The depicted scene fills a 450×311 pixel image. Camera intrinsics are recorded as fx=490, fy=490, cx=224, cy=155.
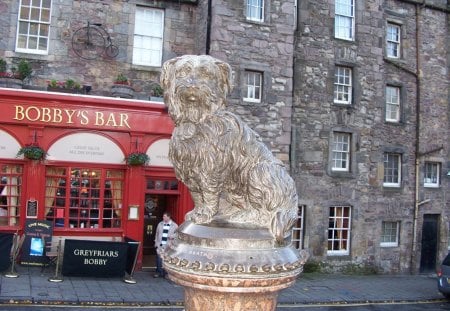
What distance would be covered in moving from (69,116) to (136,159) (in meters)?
2.18

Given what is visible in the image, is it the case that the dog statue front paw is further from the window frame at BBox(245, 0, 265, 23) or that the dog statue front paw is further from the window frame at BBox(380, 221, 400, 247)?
the window frame at BBox(380, 221, 400, 247)

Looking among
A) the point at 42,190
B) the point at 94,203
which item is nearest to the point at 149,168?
the point at 94,203

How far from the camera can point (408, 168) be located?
61.9ft

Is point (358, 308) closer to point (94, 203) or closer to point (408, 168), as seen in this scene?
point (94, 203)

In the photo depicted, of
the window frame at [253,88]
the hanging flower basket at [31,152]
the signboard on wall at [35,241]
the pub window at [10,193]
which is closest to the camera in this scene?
the signboard on wall at [35,241]

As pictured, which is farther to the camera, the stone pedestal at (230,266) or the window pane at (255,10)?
the window pane at (255,10)

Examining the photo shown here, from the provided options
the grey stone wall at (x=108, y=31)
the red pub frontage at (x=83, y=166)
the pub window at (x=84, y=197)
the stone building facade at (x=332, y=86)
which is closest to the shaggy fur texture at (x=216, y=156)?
the red pub frontage at (x=83, y=166)

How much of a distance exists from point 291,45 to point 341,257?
746 centimetres

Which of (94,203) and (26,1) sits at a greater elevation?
(26,1)

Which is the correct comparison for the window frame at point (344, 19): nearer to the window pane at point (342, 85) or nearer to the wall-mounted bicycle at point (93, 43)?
the window pane at point (342, 85)

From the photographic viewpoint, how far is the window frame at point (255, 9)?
1526 cm

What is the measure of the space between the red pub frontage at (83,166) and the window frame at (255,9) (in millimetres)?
4097

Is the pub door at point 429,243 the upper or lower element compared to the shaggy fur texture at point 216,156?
lower

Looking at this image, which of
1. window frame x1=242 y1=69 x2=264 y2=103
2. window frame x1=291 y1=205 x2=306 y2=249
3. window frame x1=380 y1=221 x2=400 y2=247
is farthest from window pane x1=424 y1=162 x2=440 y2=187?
window frame x1=242 y1=69 x2=264 y2=103
